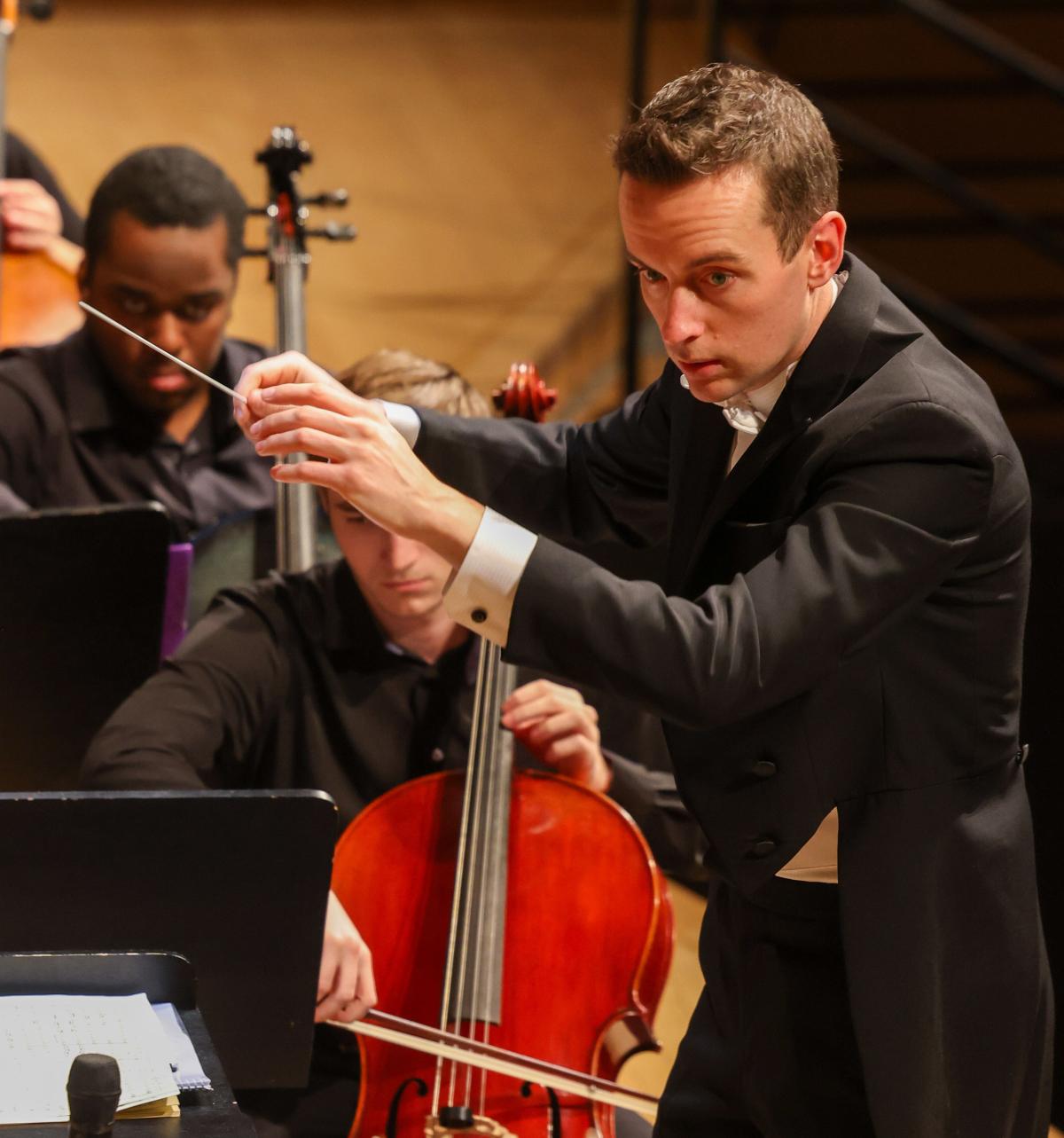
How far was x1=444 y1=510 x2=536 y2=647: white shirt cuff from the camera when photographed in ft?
3.82

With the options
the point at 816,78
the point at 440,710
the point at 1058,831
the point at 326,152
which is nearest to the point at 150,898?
the point at 440,710

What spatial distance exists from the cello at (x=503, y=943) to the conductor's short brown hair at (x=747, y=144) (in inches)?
22.8

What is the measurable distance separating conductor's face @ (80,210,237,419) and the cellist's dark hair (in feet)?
0.04

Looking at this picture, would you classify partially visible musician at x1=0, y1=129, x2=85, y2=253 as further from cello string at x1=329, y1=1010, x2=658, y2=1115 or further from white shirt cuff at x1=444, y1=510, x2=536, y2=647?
white shirt cuff at x1=444, y1=510, x2=536, y2=647

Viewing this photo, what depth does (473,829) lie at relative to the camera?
1.75 meters

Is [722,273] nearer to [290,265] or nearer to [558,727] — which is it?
[558,727]

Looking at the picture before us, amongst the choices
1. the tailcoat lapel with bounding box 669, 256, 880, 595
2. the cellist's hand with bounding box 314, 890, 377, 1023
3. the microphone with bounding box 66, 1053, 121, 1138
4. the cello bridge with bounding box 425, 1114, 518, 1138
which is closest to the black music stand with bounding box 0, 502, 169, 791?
the cellist's hand with bounding box 314, 890, 377, 1023

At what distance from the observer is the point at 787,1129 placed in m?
1.38

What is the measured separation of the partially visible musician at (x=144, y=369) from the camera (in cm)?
247

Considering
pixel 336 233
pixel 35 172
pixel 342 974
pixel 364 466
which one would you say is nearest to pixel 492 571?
pixel 364 466

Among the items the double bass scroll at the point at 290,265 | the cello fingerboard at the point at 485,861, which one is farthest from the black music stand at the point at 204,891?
the double bass scroll at the point at 290,265

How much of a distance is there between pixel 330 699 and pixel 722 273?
35.5 inches

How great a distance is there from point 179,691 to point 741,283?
0.88 meters

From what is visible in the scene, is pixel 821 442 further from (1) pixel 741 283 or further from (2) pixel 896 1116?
(2) pixel 896 1116
